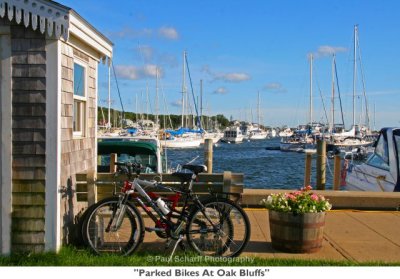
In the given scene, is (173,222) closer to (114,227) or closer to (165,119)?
(114,227)

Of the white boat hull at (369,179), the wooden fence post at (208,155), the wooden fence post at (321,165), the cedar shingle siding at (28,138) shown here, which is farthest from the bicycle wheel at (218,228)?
the wooden fence post at (321,165)

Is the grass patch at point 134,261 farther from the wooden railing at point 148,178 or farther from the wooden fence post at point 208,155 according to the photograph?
the wooden fence post at point 208,155

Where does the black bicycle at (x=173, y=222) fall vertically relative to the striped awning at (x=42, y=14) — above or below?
below

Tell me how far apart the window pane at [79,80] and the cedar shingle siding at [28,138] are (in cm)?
93

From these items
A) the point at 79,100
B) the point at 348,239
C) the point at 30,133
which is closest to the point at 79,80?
the point at 79,100

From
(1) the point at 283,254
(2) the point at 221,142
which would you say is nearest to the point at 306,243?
(1) the point at 283,254

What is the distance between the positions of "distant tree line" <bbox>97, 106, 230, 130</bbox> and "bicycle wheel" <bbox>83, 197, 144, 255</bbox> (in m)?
32.9

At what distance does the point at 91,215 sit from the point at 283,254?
8.30 feet

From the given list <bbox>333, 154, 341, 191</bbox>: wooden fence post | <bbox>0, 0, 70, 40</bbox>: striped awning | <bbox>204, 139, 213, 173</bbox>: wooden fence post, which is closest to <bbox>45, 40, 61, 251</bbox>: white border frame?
<bbox>0, 0, 70, 40</bbox>: striped awning

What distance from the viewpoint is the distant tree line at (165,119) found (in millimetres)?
64625

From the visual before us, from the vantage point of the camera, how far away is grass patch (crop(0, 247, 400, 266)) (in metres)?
5.84

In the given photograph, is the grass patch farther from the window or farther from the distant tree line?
the distant tree line

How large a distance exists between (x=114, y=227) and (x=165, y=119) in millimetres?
73545
